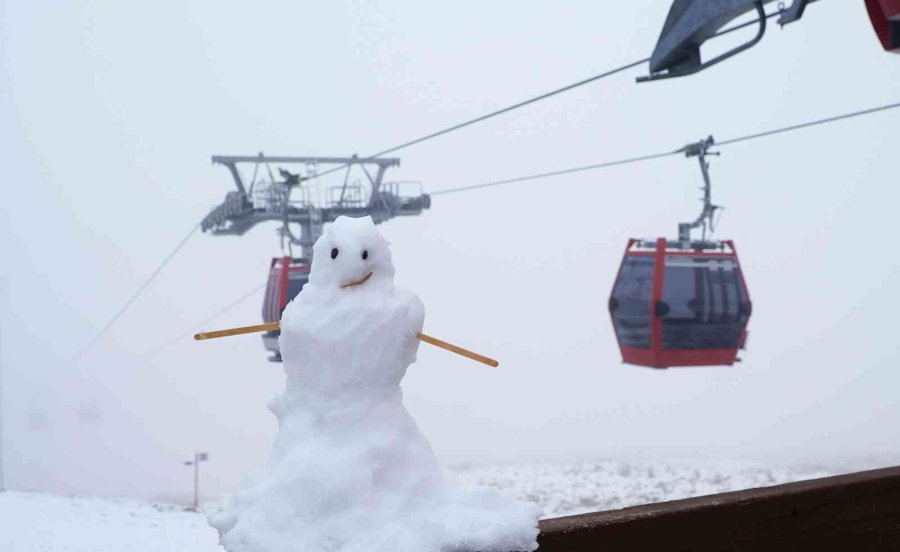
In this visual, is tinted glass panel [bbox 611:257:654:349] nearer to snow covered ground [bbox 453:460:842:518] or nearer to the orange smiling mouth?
snow covered ground [bbox 453:460:842:518]

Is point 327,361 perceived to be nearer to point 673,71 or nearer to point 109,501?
point 673,71

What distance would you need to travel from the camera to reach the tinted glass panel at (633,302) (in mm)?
4715

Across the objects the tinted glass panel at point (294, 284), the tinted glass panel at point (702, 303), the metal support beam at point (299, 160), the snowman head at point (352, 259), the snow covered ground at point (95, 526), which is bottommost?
the snow covered ground at point (95, 526)

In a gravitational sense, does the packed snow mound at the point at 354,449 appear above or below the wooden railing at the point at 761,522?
above

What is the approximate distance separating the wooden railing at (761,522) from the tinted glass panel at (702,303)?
2517 mm

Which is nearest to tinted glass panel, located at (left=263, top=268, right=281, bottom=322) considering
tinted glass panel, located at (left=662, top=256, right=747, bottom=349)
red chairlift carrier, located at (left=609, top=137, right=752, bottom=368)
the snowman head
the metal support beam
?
the metal support beam

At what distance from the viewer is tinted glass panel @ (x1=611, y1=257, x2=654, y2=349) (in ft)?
15.5

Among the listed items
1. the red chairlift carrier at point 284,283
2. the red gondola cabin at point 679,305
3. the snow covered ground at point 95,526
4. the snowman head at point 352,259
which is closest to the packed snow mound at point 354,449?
the snowman head at point 352,259

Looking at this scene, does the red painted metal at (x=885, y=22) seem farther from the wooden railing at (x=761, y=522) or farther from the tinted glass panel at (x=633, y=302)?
the tinted glass panel at (x=633, y=302)

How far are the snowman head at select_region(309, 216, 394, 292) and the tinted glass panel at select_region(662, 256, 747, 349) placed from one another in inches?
141

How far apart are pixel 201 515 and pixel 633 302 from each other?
2.48 metres

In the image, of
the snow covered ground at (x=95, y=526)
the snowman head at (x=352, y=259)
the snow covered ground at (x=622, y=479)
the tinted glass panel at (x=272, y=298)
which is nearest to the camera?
the snowman head at (x=352, y=259)

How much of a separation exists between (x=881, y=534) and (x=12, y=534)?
126 inches

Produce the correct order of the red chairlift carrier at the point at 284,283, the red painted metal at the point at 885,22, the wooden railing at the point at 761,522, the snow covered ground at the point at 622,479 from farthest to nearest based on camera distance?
the snow covered ground at the point at 622,479
the red chairlift carrier at the point at 284,283
the red painted metal at the point at 885,22
the wooden railing at the point at 761,522
